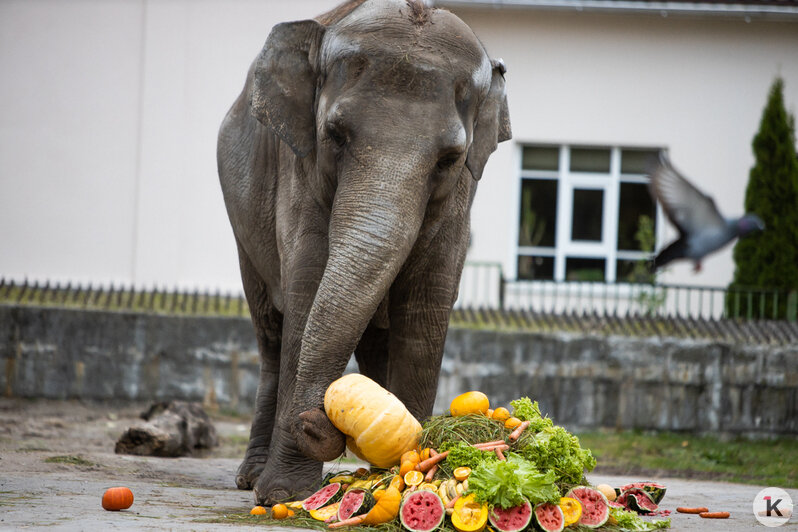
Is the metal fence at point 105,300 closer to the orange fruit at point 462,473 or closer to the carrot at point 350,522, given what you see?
the carrot at point 350,522

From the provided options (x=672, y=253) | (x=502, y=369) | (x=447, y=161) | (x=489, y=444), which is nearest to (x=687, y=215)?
(x=672, y=253)

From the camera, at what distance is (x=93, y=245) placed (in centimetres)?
1933

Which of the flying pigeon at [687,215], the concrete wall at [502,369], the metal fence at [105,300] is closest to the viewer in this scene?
the flying pigeon at [687,215]

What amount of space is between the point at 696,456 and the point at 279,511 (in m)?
7.28

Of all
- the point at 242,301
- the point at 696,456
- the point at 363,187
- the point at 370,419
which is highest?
the point at 363,187

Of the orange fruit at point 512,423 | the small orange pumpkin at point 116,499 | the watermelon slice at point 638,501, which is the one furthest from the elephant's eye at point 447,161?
the small orange pumpkin at point 116,499

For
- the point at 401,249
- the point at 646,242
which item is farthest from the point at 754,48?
the point at 401,249

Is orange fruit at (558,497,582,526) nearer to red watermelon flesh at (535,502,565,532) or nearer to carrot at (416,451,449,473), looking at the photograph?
red watermelon flesh at (535,502,565,532)

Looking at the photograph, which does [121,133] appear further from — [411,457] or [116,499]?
[411,457]

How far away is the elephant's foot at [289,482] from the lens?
587cm

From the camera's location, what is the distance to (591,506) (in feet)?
17.1

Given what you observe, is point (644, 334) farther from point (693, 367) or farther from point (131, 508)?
point (131, 508)

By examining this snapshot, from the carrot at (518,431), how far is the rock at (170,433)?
4569 millimetres

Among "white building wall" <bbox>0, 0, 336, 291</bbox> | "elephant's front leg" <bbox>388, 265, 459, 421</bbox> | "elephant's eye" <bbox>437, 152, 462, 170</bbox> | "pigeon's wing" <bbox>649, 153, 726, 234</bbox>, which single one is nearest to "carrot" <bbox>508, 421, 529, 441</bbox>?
"elephant's front leg" <bbox>388, 265, 459, 421</bbox>
